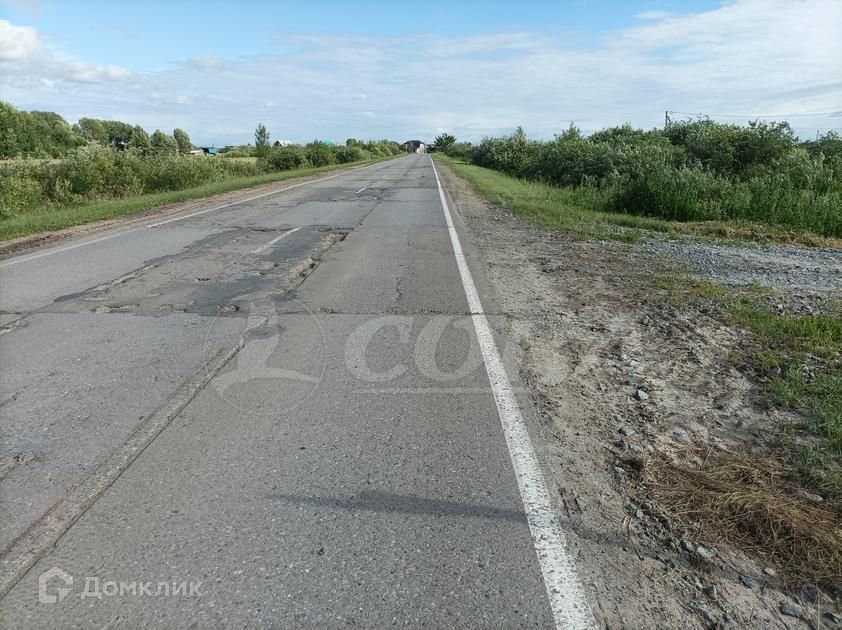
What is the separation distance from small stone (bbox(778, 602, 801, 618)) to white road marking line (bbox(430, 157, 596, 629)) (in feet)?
2.85

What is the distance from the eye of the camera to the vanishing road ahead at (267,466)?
2482 mm

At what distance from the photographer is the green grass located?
12.0ft

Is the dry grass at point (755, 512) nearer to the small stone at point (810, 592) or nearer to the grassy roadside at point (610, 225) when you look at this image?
the small stone at point (810, 592)

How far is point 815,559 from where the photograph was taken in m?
2.78

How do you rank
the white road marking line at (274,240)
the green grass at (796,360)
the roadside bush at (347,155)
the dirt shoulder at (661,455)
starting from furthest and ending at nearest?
the roadside bush at (347,155) < the white road marking line at (274,240) < the green grass at (796,360) < the dirt shoulder at (661,455)

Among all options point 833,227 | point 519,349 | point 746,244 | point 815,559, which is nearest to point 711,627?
point 815,559

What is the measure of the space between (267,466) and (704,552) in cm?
→ 246

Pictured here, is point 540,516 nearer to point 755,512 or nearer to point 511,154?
point 755,512

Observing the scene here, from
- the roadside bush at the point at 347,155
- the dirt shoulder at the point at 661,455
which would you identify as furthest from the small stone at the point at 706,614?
the roadside bush at the point at 347,155

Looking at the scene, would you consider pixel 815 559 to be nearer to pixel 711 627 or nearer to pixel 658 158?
pixel 711 627

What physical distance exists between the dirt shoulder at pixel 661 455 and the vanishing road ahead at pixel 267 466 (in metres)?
0.26

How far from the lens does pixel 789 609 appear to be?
8.16 ft

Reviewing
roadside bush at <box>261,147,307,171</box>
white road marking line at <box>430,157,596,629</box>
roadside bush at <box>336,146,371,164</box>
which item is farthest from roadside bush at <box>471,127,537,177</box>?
white road marking line at <box>430,157,596,629</box>

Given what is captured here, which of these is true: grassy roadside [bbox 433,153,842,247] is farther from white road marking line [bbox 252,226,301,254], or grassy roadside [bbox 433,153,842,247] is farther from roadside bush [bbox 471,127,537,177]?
roadside bush [bbox 471,127,537,177]
